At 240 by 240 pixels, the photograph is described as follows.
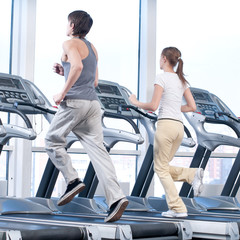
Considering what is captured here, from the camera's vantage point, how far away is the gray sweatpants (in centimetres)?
385

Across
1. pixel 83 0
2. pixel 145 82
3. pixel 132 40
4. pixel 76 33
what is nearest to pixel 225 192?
pixel 145 82

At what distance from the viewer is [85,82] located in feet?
12.9

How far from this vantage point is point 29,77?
623cm

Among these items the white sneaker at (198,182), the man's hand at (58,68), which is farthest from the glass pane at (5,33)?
the white sneaker at (198,182)

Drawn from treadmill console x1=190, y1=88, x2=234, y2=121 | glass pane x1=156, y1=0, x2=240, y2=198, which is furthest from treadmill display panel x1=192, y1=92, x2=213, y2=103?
glass pane x1=156, y1=0, x2=240, y2=198

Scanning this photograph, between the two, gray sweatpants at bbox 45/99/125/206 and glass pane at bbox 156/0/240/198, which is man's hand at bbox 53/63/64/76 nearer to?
gray sweatpants at bbox 45/99/125/206

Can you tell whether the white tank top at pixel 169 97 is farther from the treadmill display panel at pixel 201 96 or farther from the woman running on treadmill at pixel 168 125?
the treadmill display panel at pixel 201 96

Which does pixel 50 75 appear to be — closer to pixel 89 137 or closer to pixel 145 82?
pixel 145 82

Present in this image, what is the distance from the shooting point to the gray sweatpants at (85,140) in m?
3.85

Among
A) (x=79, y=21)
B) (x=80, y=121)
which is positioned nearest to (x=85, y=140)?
(x=80, y=121)

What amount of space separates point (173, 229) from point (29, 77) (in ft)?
9.16

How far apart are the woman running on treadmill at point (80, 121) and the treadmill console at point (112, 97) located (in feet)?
4.86

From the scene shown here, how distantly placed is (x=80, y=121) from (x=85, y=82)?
0.89ft

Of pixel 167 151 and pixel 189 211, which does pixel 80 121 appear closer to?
pixel 167 151
